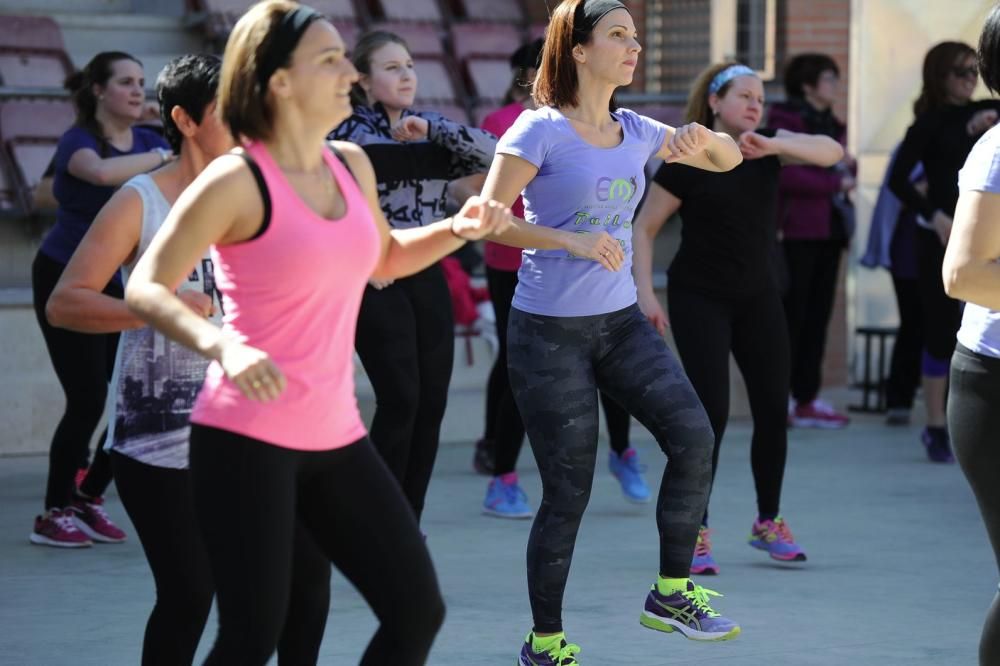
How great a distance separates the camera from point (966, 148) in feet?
26.6

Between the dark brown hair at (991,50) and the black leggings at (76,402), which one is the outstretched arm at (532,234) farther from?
the black leggings at (76,402)

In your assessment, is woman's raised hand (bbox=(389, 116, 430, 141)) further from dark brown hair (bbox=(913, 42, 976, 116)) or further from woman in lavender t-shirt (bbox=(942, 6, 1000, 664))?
dark brown hair (bbox=(913, 42, 976, 116))

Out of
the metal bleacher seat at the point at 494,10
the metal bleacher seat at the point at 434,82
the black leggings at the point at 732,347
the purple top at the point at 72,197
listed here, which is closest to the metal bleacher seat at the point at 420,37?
the metal bleacher seat at the point at 434,82

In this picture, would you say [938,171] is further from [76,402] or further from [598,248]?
[598,248]

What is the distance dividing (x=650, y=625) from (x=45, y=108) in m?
6.76

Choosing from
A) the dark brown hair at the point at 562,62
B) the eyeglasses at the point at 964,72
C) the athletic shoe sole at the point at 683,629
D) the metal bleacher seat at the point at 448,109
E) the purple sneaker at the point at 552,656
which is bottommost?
the purple sneaker at the point at 552,656

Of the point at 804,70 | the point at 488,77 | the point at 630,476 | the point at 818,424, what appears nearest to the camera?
the point at 630,476

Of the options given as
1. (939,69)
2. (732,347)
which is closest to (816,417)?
(939,69)

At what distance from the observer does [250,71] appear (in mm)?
3188

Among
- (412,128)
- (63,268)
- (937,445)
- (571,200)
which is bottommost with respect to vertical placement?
(937,445)

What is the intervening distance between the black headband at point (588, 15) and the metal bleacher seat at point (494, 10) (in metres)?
7.93

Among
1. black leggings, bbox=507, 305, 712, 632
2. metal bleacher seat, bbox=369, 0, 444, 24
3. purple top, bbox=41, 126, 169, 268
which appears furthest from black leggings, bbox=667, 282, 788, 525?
metal bleacher seat, bbox=369, 0, 444, 24

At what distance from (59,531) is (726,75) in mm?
3031

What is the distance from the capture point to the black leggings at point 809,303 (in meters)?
9.72
